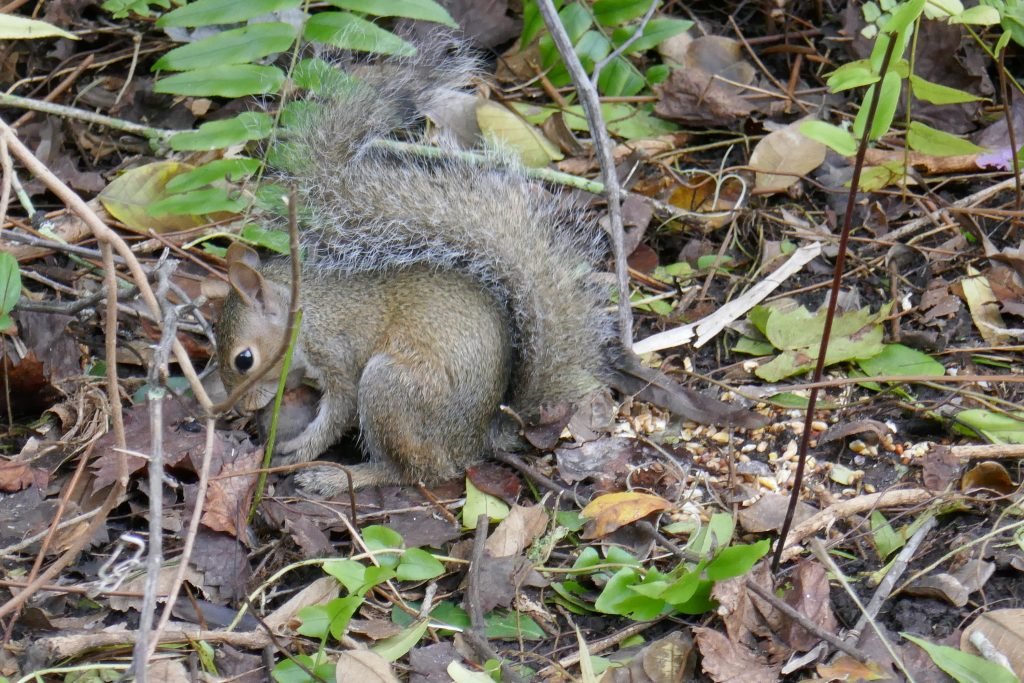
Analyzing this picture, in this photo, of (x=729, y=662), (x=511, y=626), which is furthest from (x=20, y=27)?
(x=729, y=662)

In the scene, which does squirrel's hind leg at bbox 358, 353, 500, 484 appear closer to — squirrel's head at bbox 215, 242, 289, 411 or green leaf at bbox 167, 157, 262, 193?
squirrel's head at bbox 215, 242, 289, 411

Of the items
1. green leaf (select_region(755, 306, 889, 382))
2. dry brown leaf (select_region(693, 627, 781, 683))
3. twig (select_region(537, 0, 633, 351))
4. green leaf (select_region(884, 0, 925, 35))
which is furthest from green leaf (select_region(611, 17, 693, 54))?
dry brown leaf (select_region(693, 627, 781, 683))

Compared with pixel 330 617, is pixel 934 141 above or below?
above

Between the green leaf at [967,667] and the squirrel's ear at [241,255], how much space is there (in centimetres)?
198

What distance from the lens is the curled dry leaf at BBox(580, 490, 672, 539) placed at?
2.77m

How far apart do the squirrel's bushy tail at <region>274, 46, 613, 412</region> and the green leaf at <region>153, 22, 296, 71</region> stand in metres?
0.25

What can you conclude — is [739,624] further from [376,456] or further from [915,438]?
[376,456]

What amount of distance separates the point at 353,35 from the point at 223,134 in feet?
1.55

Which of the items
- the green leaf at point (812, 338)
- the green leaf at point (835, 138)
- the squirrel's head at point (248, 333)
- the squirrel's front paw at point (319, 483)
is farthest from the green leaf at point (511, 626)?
the green leaf at point (835, 138)

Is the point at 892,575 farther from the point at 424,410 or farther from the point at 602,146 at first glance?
the point at 602,146

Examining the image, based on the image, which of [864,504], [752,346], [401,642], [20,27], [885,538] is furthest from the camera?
[752,346]

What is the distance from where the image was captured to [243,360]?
320 cm

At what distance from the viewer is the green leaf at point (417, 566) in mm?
2604

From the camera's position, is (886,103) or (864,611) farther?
(864,611)
